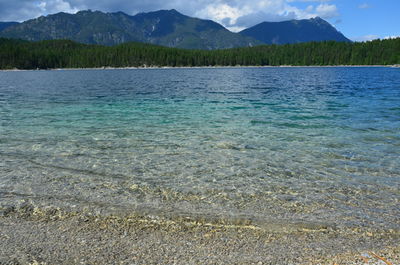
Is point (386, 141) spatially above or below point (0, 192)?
above

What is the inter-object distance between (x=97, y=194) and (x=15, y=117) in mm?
19400

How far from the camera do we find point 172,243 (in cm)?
702

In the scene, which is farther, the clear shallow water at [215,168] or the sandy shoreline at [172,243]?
the clear shallow water at [215,168]

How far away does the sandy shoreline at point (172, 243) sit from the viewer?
20.9 feet

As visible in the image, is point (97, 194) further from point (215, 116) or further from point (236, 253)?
point (215, 116)

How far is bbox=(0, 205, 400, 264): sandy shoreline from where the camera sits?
251 inches

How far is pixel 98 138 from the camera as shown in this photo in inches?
698

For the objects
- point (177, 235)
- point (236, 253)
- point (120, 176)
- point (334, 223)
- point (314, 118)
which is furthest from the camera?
point (314, 118)

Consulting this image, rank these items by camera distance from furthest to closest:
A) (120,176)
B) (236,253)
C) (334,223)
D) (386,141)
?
(386,141), (120,176), (334,223), (236,253)

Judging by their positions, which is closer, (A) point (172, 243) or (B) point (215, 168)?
(A) point (172, 243)

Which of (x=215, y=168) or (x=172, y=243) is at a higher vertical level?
(x=215, y=168)

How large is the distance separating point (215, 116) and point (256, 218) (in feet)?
55.5

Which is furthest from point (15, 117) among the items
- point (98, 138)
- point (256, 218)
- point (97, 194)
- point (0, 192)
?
point (256, 218)

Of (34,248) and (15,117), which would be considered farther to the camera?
(15,117)
